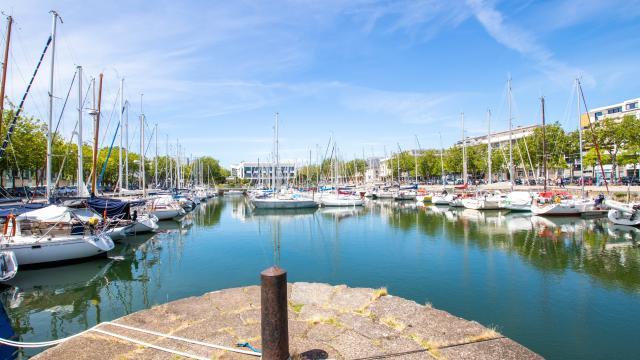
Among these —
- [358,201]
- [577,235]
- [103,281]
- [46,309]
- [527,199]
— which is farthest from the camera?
[358,201]

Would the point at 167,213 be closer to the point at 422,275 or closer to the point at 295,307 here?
the point at 422,275

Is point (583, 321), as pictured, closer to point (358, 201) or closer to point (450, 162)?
point (358, 201)

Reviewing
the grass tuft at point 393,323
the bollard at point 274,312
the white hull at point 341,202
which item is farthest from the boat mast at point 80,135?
the white hull at point 341,202

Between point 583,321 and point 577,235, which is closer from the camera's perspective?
point 583,321

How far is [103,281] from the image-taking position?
16703mm

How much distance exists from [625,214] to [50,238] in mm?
42257

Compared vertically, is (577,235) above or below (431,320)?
below

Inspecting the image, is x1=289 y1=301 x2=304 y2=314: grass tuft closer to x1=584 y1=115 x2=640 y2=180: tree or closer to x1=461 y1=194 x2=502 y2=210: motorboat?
x1=461 y1=194 x2=502 y2=210: motorboat

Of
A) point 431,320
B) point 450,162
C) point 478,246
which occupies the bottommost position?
point 478,246

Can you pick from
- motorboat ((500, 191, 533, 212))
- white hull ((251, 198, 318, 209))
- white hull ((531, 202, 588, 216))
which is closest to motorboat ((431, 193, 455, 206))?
motorboat ((500, 191, 533, 212))

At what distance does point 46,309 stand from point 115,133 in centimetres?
3145

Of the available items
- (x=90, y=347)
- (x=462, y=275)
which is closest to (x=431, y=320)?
(x=90, y=347)

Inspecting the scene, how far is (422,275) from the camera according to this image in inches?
666

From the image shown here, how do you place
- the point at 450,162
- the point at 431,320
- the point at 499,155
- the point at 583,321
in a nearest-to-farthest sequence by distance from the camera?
the point at 431,320, the point at 583,321, the point at 499,155, the point at 450,162
